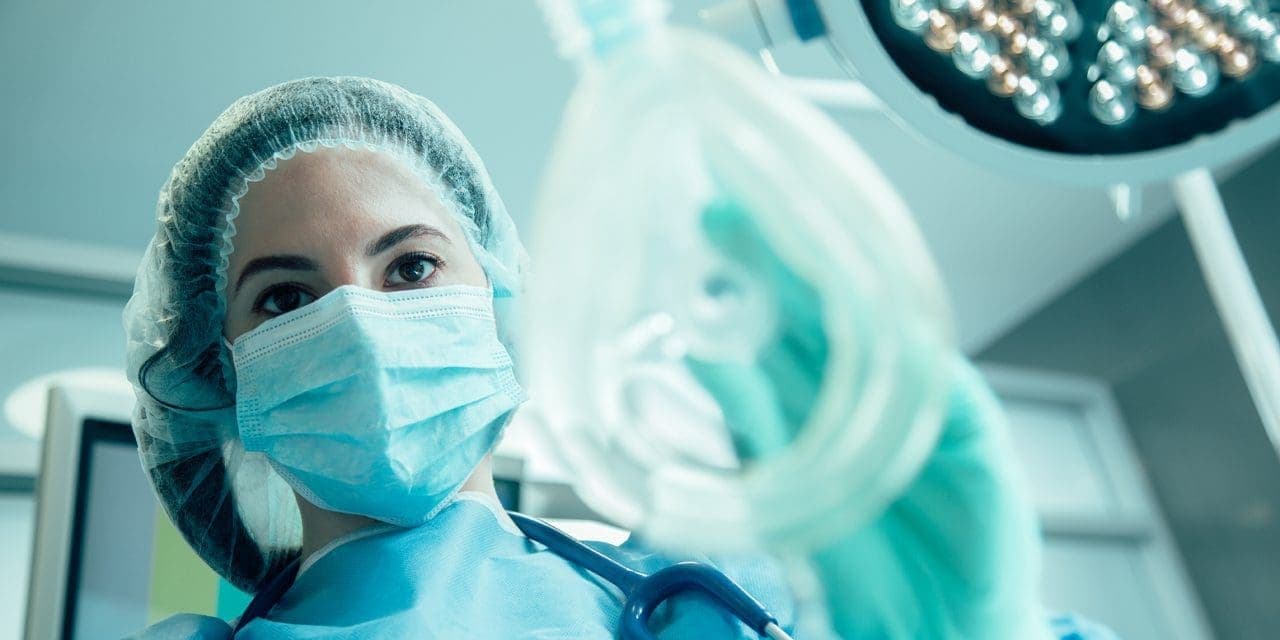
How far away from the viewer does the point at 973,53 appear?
603 mm

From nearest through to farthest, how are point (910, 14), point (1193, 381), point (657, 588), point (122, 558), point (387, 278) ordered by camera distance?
point (910, 14) → point (657, 588) → point (387, 278) → point (122, 558) → point (1193, 381)

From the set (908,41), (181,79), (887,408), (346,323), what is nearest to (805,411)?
(887,408)

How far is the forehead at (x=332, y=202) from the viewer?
1.08 m

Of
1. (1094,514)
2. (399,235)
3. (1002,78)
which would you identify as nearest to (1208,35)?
(1002,78)

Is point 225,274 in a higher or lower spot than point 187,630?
higher

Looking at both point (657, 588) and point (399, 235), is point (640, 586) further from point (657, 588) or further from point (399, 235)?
point (399, 235)

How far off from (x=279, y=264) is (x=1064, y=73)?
77cm

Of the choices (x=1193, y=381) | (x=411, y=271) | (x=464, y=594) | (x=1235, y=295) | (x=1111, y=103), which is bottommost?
(x=464, y=594)

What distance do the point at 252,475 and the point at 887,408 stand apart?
1054 mm

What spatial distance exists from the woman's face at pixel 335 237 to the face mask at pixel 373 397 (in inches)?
1.2

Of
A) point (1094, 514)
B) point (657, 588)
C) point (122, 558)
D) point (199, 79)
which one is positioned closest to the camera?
point (657, 588)

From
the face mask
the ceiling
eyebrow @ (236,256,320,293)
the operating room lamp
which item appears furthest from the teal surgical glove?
the ceiling

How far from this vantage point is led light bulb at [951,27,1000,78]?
1.97 ft

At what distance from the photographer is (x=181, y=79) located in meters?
1.98
